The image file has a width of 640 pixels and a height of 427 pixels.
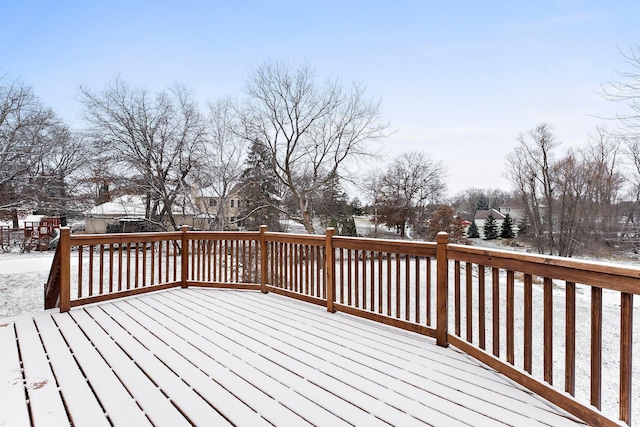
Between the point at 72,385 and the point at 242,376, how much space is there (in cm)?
109

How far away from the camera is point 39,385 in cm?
224

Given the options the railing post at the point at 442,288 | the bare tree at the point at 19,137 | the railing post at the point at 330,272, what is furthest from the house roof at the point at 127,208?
the railing post at the point at 442,288

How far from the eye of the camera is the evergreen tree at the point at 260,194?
18.1 m

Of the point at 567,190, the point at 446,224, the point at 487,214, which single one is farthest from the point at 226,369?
the point at 487,214

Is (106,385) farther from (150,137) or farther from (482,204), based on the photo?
(482,204)

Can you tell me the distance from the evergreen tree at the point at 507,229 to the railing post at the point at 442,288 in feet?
92.0

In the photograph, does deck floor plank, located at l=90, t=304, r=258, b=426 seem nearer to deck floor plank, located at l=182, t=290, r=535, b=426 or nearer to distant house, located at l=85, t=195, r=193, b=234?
deck floor plank, located at l=182, t=290, r=535, b=426

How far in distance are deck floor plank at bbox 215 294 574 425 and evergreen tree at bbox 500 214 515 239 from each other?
28344 millimetres

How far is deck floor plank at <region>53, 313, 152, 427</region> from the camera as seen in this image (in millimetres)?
1889

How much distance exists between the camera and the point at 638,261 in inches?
616

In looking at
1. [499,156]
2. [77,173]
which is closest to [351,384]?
[77,173]

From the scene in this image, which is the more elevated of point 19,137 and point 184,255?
point 19,137

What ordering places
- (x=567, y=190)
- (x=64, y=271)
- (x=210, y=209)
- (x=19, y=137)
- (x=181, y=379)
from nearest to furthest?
1. (x=181, y=379)
2. (x=64, y=271)
3. (x=19, y=137)
4. (x=210, y=209)
5. (x=567, y=190)

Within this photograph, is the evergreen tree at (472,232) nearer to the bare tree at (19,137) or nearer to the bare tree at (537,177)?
the bare tree at (537,177)
